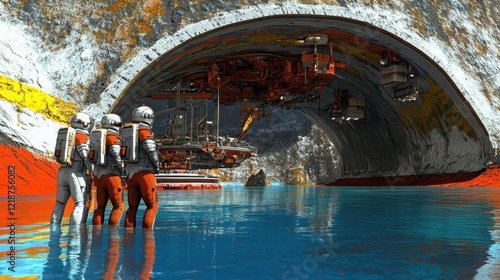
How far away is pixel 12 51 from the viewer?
1531 centimetres

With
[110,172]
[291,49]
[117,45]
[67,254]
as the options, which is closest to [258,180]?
[291,49]

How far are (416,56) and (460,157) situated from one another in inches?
233

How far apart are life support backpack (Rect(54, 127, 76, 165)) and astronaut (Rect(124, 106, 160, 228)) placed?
88 cm

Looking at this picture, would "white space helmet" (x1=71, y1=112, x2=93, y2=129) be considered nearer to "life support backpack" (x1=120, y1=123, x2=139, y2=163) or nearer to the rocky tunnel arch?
"life support backpack" (x1=120, y1=123, x2=139, y2=163)

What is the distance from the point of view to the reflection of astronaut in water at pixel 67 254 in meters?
4.00

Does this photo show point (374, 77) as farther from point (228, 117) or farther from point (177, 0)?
point (228, 117)

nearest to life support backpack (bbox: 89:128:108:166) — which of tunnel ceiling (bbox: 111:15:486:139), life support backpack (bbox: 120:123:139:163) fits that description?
life support backpack (bbox: 120:123:139:163)

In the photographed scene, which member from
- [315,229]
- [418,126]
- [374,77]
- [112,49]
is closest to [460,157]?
[418,126]

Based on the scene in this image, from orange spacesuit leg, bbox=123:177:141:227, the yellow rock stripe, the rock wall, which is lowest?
orange spacesuit leg, bbox=123:177:141:227

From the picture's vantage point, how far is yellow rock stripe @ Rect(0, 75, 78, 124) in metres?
14.6

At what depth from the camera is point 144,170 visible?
7.26 m

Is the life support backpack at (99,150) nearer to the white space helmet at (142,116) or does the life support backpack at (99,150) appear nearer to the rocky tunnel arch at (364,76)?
the white space helmet at (142,116)

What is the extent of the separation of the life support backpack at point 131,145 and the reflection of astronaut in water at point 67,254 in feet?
3.69

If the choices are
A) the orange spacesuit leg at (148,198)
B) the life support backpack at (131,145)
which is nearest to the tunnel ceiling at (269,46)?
the life support backpack at (131,145)
